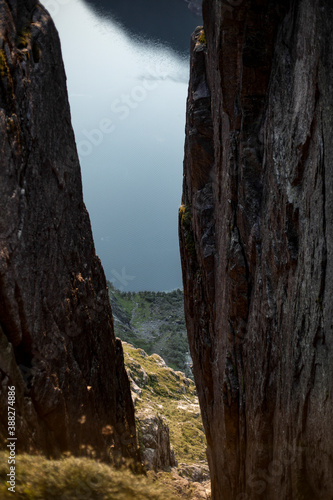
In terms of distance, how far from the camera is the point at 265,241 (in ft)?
48.8

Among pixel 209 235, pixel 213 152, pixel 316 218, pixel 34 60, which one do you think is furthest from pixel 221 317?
pixel 34 60

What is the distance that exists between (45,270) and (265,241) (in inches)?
337

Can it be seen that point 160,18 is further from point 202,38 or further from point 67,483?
point 67,483

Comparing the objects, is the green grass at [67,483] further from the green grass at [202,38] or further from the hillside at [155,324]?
the hillside at [155,324]

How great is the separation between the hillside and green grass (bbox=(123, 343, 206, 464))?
29.1m

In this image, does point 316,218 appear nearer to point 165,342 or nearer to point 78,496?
point 78,496

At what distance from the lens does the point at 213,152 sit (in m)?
22.0

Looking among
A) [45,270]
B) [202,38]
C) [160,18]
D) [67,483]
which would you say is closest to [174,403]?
[45,270]

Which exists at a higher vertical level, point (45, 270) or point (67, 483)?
point (45, 270)

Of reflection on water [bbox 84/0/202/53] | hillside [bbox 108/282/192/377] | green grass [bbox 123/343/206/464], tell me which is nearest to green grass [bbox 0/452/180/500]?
green grass [bbox 123/343/206/464]

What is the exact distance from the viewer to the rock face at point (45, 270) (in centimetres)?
1234

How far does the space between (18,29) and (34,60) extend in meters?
1.22

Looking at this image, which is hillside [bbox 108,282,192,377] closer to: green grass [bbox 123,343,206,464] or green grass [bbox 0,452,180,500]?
green grass [bbox 123,343,206,464]

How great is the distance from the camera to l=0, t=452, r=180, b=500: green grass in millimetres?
8602
